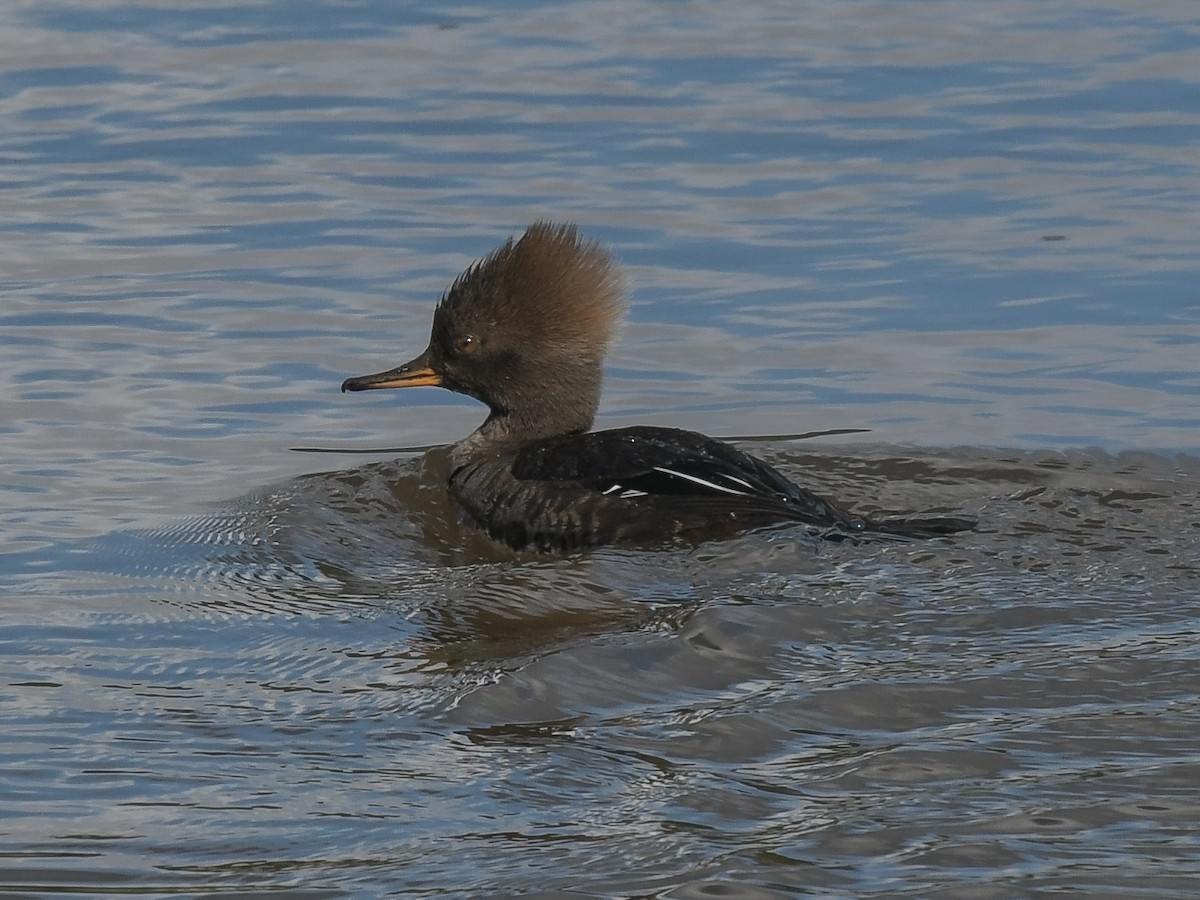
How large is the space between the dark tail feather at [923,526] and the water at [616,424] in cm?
19

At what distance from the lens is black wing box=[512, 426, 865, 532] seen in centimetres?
630

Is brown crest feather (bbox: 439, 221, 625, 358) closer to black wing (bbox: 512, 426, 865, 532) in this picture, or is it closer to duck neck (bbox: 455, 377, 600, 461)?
duck neck (bbox: 455, 377, 600, 461)

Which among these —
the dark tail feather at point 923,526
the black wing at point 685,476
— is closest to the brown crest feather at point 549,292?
the black wing at point 685,476

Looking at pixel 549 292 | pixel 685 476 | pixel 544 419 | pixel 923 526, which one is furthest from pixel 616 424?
pixel 923 526

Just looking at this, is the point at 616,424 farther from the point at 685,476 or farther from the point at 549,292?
the point at 685,476

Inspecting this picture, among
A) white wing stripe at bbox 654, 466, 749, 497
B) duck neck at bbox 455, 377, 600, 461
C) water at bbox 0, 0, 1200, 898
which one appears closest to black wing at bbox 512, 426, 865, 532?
white wing stripe at bbox 654, 466, 749, 497

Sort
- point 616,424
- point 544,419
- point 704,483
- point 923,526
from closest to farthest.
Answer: point 923,526
point 704,483
point 544,419
point 616,424

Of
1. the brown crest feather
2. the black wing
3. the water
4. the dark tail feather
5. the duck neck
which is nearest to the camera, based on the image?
the water

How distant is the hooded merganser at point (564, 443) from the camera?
6340mm

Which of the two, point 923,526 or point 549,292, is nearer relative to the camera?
point 923,526

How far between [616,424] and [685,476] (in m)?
1.63

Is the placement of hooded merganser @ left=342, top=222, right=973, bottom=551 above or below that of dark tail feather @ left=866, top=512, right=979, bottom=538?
above

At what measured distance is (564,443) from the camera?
6.89 m

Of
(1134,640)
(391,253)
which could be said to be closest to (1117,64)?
(391,253)
